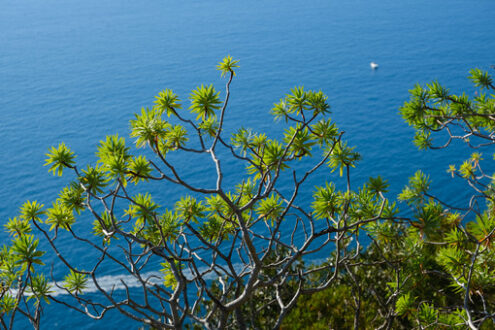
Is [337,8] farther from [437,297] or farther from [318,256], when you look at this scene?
[437,297]

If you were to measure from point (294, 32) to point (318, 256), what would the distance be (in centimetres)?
Answer: 2439

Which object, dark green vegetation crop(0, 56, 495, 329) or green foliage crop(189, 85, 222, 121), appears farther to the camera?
green foliage crop(189, 85, 222, 121)

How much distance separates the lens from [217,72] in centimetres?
2766

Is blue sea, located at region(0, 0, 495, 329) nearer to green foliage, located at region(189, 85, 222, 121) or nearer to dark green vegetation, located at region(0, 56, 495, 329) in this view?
dark green vegetation, located at region(0, 56, 495, 329)

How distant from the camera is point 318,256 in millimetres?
13422

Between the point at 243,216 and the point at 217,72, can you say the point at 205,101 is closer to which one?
the point at 243,216

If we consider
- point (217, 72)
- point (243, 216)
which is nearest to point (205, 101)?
point (243, 216)

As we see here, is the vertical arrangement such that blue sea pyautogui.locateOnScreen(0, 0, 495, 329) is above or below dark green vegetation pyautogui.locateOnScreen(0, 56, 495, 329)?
above

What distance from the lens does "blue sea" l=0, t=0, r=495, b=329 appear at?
18.5 meters

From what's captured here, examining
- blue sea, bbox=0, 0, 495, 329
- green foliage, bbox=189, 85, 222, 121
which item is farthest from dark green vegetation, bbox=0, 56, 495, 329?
blue sea, bbox=0, 0, 495, 329

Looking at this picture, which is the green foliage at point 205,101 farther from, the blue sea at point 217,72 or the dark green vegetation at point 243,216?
the blue sea at point 217,72

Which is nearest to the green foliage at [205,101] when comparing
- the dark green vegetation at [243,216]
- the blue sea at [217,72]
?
the dark green vegetation at [243,216]

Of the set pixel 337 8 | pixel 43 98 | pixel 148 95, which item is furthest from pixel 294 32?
pixel 43 98

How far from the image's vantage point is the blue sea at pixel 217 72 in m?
18.5
